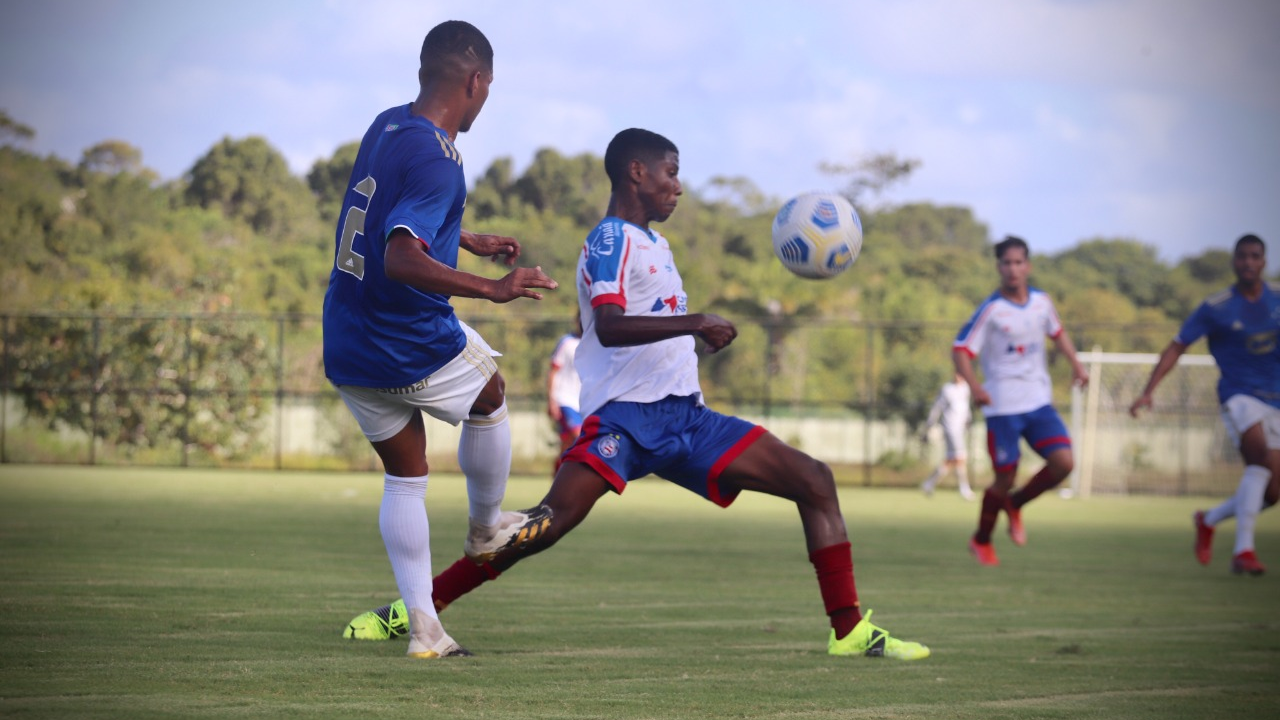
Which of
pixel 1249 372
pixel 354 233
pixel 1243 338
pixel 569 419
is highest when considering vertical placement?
pixel 354 233

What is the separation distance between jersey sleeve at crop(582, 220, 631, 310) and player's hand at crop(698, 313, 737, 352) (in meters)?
0.46

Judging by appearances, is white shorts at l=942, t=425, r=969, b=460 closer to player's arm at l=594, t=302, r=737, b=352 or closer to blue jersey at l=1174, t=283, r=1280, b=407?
blue jersey at l=1174, t=283, r=1280, b=407

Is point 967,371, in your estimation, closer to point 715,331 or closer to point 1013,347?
point 1013,347

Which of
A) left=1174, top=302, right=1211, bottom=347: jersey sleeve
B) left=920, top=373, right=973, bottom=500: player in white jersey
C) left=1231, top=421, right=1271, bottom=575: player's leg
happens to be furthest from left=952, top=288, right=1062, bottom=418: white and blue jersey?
left=920, top=373, right=973, bottom=500: player in white jersey

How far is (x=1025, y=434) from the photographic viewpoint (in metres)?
11.2

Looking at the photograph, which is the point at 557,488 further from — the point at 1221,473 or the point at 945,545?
the point at 1221,473

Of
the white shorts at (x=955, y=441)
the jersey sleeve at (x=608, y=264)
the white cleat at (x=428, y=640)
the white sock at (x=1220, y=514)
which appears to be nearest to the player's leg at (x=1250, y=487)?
the white sock at (x=1220, y=514)

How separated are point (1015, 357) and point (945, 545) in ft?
7.83

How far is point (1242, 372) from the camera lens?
10570mm

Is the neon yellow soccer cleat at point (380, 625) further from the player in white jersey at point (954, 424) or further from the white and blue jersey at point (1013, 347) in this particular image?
the player in white jersey at point (954, 424)

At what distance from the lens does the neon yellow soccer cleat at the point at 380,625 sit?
5727mm

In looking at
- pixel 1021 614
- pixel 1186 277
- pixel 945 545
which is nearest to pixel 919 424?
pixel 945 545

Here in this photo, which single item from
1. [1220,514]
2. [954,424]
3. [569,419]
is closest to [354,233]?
[1220,514]

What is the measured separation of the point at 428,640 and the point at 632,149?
232 cm
